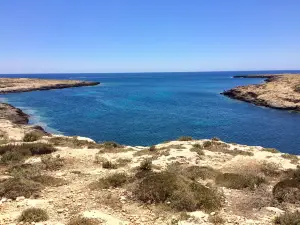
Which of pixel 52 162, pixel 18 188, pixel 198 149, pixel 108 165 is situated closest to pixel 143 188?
pixel 108 165

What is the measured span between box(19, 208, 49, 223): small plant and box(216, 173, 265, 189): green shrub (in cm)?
1017

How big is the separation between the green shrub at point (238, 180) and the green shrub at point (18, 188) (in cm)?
1048

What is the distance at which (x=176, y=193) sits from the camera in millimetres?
16281

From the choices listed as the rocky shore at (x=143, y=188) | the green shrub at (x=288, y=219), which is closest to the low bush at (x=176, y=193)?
the rocky shore at (x=143, y=188)

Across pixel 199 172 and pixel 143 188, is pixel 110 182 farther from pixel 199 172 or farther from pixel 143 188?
pixel 199 172

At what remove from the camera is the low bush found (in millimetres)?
15742

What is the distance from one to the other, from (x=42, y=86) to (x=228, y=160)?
481ft

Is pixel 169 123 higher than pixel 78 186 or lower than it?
lower

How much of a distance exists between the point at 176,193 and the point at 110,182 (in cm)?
431

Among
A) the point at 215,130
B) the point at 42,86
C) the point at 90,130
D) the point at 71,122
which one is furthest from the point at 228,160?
the point at 42,86

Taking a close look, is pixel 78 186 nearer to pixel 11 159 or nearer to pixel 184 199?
pixel 184 199

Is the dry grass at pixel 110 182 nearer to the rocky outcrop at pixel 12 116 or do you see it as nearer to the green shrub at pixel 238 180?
the green shrub at pixel 238 180

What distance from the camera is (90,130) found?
186 feet

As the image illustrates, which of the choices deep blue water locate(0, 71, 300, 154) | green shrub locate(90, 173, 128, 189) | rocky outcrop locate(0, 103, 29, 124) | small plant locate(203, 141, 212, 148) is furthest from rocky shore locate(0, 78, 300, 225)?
rocky outcrop locate(0, 103, 29, 124)
